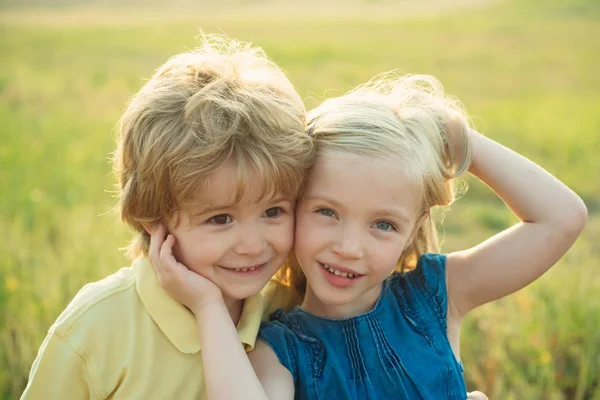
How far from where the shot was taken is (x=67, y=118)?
8.30m

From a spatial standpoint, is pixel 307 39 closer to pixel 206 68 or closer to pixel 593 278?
pixel 593 278

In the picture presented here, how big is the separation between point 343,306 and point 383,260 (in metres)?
0.28

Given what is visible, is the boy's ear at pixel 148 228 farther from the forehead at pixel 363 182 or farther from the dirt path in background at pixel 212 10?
the dirt path in background at pixel 212 10

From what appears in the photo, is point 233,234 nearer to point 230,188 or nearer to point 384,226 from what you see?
point 230,188

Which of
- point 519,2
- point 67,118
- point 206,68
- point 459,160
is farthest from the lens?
point 519,2

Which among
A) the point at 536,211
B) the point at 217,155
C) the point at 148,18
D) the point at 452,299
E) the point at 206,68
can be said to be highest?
the point at 206,68

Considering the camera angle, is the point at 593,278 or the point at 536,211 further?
the point at 593,278

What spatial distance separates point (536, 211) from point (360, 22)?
48.0ft

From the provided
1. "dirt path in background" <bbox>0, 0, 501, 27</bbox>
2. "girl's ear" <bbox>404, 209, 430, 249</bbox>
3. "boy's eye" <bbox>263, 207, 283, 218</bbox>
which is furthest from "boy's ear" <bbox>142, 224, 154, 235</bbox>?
"dirt path in background" <bbox>0, 0, 501, 27</bbox>

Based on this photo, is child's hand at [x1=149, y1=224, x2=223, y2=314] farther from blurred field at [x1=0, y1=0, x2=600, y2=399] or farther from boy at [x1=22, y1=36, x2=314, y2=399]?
blurred field at [x1=0, y1=0, x2=600, y2=399]

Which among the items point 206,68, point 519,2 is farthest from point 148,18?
point 206,68

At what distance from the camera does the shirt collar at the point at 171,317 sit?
2352mm

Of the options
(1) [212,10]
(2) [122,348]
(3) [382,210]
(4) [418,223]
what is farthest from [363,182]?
(1) [212,10]

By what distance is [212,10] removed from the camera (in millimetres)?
18500
